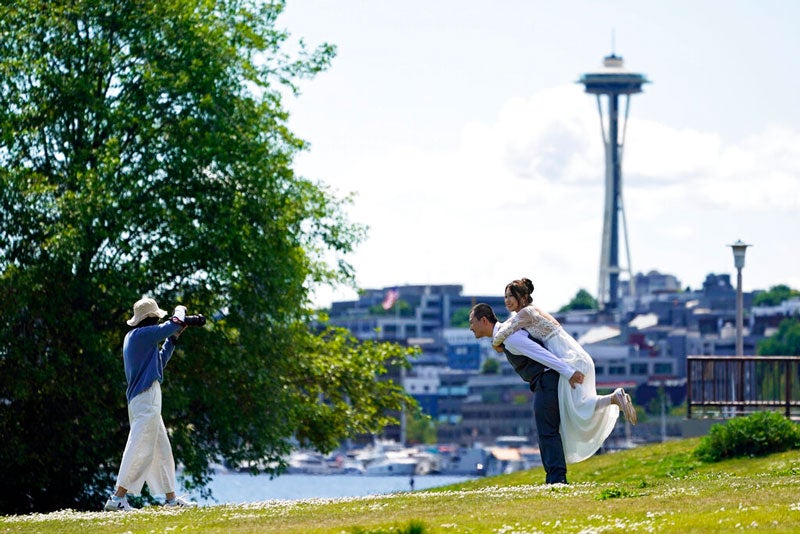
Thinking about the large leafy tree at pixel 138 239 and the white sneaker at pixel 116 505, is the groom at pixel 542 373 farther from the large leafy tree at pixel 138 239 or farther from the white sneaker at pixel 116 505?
the large leafy tree at pixel 138 239

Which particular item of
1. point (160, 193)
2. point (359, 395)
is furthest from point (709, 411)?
point (160, 193)

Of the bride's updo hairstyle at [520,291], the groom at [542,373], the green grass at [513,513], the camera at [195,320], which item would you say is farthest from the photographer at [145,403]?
the bride's updo hairstyle at [520,291]

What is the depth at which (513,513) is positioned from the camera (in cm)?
1423

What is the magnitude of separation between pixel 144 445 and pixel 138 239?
1768 cm

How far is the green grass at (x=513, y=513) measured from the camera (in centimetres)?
1309

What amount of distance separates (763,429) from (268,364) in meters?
13.3

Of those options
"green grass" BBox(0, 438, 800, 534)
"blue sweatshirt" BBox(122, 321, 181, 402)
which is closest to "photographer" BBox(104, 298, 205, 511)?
"blue sweatshirt" BBox(122, 321, 181, 402)

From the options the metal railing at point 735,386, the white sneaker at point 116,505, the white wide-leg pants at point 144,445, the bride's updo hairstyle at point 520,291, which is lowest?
the white sneaker at point 116,505

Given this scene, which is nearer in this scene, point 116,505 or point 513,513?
point 513,513

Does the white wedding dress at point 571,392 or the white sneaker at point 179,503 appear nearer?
the white wedding dress at point 571,392

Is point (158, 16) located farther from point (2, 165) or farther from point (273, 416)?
point (273, 416)

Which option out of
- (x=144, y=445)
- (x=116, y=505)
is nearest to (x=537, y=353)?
(x=144, y=445)

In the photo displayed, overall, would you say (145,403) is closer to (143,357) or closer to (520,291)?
(143,357)

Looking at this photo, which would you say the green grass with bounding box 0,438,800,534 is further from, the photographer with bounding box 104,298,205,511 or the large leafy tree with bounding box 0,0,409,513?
the large leafy tree with bounding box 0,0,409,513
